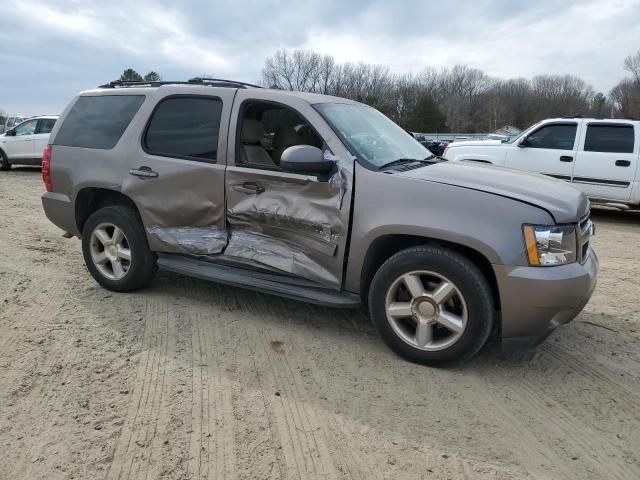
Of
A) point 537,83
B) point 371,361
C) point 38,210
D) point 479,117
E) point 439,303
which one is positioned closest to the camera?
point 439,303

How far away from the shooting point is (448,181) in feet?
11.3

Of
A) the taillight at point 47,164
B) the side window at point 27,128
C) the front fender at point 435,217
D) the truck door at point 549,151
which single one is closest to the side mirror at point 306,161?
the front fender at point 435,217

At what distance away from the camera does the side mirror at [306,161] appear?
3602 millimetres

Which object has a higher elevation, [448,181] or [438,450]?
[448,181]

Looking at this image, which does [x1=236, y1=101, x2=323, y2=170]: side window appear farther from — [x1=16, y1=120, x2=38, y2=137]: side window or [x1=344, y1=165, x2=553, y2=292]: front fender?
[x1=16, y1=120, x2=38, y2=137]: side window

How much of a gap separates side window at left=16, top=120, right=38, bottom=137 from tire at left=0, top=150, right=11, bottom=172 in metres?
0.85

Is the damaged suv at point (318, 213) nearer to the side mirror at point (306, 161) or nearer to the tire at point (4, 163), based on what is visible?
the side mirror at point (306, 161)

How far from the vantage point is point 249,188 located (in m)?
4.03

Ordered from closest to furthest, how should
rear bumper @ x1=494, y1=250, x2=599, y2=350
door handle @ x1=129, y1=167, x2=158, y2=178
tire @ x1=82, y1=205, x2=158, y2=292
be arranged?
rear bumper @ x1=494, y1=250, x2=599, y2=350
door handle @ x1=129, y1=167, x2=158, y2=178
tire @ x1=82, y1=205, x2=158, y2=292

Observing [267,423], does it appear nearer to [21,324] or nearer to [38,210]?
[21,324]

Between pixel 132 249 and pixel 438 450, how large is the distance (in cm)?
315

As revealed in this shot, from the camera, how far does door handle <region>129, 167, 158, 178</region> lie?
4.41m

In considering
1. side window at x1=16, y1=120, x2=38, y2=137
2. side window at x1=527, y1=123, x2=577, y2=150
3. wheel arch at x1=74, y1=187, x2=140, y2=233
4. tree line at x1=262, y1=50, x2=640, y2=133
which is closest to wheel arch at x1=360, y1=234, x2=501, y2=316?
wheel arch at x1=74, y1=187, x2=140, y2=233

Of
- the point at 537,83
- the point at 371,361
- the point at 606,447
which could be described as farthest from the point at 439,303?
the point at 537,83
